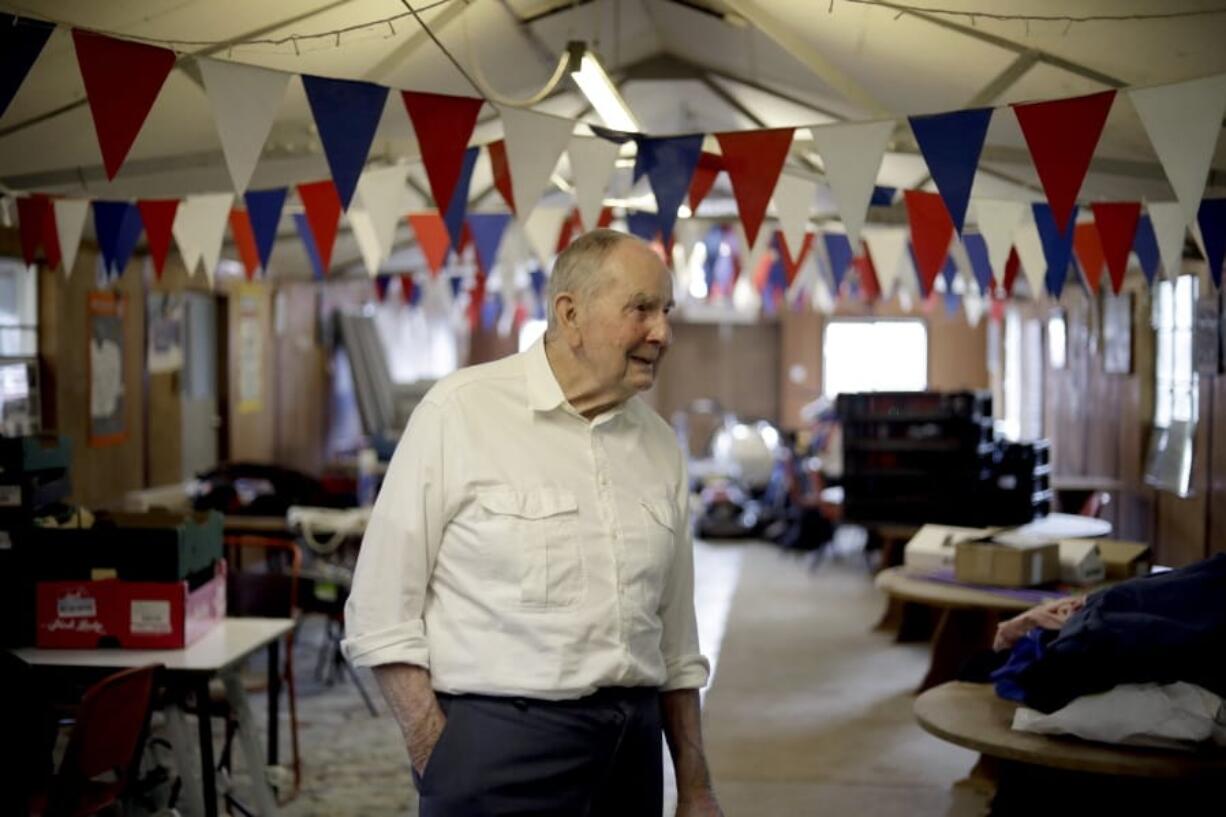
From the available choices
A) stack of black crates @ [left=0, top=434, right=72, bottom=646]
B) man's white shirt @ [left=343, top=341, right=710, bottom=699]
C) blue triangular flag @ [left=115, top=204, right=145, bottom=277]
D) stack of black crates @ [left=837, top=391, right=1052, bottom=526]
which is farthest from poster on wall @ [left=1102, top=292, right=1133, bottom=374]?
man's white shirt @ [left=343, top=341, right=710, bottom=699]

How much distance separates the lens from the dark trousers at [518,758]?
7.30 feet

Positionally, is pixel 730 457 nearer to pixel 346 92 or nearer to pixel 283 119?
pixel 283 119

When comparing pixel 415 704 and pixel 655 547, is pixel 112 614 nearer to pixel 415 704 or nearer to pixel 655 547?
pixel 415 704

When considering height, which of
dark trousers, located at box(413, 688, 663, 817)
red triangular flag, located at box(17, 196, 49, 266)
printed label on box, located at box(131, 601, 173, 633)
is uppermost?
red triangular flag, located at box(17, 196, 49, 266)

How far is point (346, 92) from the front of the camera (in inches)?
159

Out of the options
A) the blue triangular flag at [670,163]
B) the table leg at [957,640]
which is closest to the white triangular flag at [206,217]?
the blue triangular flag at [670,163]

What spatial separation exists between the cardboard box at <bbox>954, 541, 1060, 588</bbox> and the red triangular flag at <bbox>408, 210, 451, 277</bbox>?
136 inches

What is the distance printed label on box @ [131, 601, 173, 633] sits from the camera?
3945 mm

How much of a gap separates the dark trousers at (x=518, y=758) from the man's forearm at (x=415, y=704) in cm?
2

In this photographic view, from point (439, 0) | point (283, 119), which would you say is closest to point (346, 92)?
point (439, 0)

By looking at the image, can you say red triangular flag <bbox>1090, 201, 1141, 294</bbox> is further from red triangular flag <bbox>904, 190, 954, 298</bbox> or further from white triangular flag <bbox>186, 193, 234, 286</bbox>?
white triangular flag <bbox>186, 193, 234, 286</bbox>

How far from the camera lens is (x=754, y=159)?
4.77m

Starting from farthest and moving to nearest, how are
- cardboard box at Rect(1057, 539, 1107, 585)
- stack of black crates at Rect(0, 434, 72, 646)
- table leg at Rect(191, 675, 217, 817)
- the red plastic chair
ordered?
cardboard box at Rect(1057, 539, 1107, 585) → stack of black crates at Rect(0, 434, 72, 646) → table leg at Rect(191, 675, 217, 817) → the red plastic chair

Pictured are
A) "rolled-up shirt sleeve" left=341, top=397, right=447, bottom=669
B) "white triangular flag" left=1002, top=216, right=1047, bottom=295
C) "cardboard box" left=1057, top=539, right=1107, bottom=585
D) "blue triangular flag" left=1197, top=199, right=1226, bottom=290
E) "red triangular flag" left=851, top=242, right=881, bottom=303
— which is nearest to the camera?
"rolled-up shirt sleeve" left=341, top=397, right=447, bottom=669
